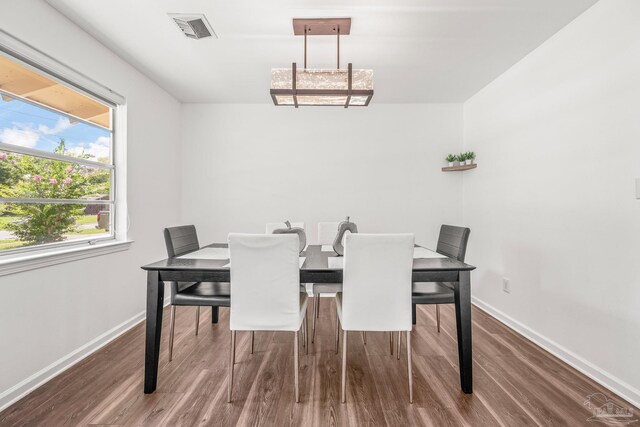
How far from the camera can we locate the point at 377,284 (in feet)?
5.55

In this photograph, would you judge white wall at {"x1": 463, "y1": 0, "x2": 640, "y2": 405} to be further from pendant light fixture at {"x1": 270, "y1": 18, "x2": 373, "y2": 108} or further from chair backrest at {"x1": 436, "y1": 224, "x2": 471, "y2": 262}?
pendant light fixture at {"x1": 270, "y1": 18, "x2": 373, "y2": 108}

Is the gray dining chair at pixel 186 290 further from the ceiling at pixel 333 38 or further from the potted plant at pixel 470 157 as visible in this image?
the potted plant at pixel 470 157

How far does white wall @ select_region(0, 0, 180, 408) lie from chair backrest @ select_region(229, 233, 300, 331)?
129cm

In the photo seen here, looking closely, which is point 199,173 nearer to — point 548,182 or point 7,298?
point 7,298

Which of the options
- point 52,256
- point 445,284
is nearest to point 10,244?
point 52,256

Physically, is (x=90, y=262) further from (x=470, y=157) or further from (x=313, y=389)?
(x=470, y=157)

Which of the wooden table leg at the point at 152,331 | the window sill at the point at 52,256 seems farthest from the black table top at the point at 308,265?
the window sill at the point at 52,256

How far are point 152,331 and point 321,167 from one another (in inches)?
103

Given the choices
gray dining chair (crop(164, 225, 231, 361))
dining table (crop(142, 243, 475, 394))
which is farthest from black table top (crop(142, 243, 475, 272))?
gray dining chair (crop(164, 225, 231, 361))

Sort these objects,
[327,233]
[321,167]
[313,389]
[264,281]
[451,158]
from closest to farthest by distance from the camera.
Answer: [264,281] → [313,389] → [327,233] → [451,158] → [321,167]

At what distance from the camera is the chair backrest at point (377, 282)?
5.41ft

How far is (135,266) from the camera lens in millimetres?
2805

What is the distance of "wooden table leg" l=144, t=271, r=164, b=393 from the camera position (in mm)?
1729

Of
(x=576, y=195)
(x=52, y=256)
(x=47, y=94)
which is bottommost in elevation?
(x=52, y=256)
